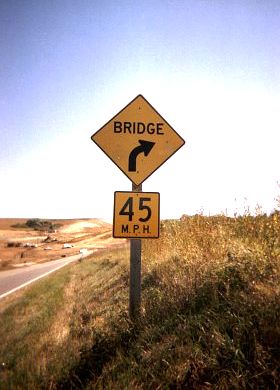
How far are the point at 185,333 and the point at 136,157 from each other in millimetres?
2417

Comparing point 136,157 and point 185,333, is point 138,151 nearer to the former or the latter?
point 136,157

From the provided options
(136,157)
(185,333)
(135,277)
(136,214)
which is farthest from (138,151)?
(185,333)

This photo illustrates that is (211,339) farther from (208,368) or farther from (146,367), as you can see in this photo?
(146,367)

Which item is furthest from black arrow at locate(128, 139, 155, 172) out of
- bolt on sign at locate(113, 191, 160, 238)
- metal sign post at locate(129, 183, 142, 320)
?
bolt on sign at locate(113, 191, 160, 238)

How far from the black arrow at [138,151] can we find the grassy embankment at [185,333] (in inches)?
63.8

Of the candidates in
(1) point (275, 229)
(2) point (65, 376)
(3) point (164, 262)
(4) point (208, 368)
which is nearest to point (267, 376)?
(4) point (208, 368)

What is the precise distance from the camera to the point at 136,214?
5.12m

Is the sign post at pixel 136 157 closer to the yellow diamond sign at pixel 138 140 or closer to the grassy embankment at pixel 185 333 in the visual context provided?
the yellow diamond sign at pixel 138 140

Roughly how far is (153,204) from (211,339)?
2.14m

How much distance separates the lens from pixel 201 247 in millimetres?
6242

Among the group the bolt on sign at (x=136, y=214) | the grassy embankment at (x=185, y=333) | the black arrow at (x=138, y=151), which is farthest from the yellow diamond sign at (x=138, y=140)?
the grassy embankment at (x=185, y=333)

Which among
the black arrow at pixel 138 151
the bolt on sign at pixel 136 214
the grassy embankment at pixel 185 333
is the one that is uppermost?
the black arrow at pixel 138 151

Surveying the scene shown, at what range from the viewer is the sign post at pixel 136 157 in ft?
16.7

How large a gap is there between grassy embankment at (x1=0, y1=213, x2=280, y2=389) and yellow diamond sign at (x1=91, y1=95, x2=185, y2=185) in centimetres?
156
